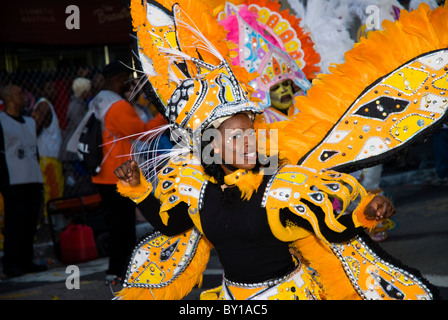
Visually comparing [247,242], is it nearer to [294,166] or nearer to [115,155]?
[294,166]

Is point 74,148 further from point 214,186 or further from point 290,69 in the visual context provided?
point 214,186

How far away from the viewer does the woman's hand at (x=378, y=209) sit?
2541mm

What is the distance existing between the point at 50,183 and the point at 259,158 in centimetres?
628

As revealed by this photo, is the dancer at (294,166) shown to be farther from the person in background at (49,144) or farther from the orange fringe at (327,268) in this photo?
the person in background at (49,144)

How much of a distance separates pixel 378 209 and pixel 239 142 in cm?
62

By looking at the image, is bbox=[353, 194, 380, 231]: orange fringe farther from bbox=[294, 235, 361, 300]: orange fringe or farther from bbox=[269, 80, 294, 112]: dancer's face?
bbox=[269, 80, 294, 112]: dancer's face

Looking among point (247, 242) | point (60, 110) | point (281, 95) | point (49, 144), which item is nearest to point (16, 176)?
point (49, 144)

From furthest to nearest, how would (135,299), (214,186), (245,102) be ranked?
1. (135,299)
2. (214,186)
3. (245,102)

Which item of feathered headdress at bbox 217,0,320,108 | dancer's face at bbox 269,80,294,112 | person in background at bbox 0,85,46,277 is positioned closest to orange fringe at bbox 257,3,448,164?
feathered headdress at bbox 217,0,320,108

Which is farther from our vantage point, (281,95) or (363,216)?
(281,95)

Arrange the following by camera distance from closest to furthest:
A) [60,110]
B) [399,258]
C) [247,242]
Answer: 1. [247,242]
2. [399,258]
3. [60,110]

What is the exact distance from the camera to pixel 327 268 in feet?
9.89

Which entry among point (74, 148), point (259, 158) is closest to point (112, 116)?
point (74, 148)

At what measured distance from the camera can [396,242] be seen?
6312 millimetres
